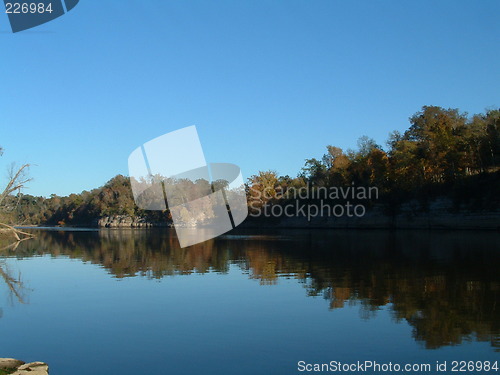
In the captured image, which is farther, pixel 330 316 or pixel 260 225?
pixel 260 225

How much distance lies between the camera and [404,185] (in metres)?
68.9

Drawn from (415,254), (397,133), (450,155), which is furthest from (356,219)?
(415,254)

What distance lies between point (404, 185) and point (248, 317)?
62315 mm

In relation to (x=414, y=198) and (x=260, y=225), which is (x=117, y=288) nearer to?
(x=414, y=198)

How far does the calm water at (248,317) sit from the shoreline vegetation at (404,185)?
3401 cm

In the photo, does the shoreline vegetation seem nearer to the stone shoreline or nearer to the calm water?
the calm water

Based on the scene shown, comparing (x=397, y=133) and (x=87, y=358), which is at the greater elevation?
(x=397, y=133)

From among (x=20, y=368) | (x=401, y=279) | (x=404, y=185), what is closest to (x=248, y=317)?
(x=20, y=368)

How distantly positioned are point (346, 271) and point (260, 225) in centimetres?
7461

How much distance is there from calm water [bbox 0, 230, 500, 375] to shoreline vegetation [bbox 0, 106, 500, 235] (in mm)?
34014

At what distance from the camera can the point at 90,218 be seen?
152 metres

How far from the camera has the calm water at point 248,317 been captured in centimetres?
809

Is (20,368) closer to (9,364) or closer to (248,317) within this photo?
(9,364)

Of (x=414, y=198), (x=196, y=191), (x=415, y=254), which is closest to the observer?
(x=415, y=254)
